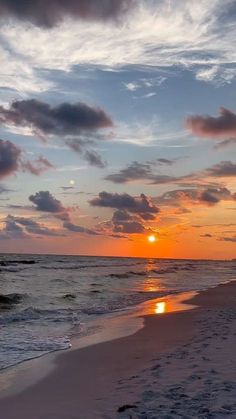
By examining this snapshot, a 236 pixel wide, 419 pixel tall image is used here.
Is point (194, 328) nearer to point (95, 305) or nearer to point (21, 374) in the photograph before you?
point (21, 374)

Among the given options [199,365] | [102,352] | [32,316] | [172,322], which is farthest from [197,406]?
[32,316]

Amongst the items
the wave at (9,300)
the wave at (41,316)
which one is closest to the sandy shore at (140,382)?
the wave at (41,316)

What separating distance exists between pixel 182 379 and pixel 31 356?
5.26 metres

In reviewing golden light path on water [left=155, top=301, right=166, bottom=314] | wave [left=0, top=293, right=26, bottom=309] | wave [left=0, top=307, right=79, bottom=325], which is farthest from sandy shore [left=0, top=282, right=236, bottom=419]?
wave [left=0, top=293, right=26, bottom=309]

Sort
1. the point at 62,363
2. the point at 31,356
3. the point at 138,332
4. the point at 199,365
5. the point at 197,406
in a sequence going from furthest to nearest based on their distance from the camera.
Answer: the point at 138,332, the point at 31,356, the point at 62,363, the point at 199,365, the point at 197,406

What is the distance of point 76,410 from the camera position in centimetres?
725

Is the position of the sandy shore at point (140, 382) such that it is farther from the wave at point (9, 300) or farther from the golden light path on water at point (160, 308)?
the wave at point (9, 300)

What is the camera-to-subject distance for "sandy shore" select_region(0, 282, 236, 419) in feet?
22.7

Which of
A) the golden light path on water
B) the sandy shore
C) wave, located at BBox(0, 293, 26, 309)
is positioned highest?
the sandy shore

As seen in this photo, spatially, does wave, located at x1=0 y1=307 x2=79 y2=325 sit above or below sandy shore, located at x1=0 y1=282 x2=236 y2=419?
below

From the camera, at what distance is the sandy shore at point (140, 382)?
22.7ft

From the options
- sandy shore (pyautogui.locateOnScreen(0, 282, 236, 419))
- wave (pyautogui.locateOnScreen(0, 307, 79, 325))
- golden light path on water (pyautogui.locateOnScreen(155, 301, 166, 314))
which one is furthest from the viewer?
golden light path on water (pyautogui.locateOnScreen(155, 301, 166, 314))

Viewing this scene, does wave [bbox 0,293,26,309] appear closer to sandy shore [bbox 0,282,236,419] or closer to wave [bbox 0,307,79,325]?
wave [bbox 0,307,79,325]

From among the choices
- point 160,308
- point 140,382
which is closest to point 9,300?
point 160,308
